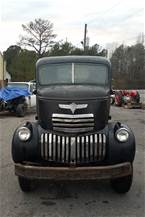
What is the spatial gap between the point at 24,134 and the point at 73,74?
1704 mm

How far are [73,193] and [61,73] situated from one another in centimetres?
229

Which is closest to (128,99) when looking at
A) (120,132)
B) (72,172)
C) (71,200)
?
(120,132)

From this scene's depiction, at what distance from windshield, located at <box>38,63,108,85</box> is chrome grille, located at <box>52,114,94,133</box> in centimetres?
113

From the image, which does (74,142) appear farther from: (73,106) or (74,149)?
(73,106)

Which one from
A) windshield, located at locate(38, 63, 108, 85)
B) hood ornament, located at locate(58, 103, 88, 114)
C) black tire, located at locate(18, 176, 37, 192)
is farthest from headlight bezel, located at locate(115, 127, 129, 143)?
black tire, located at locate(18, 176, 37, 192)

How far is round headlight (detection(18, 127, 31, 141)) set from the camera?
640cm

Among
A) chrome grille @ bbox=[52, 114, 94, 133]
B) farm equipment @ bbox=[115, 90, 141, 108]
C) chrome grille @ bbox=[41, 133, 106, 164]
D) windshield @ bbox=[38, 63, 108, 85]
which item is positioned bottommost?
farm equipment @ bbox=[115, 90, 141, 108]

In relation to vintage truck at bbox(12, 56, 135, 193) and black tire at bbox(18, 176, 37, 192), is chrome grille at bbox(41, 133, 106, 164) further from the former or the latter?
black tire at bbox(18, 176, 37, 192)

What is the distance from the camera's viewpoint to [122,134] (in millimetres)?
6379

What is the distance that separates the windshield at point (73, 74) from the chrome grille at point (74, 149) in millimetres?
1523

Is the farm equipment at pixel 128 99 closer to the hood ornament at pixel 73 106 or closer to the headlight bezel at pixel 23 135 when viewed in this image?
the hood ornament at pixel 73 106

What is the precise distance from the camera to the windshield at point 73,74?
7465 millimetres

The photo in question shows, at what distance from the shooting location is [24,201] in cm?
611

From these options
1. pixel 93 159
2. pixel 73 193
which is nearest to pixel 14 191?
pixel 73 193
